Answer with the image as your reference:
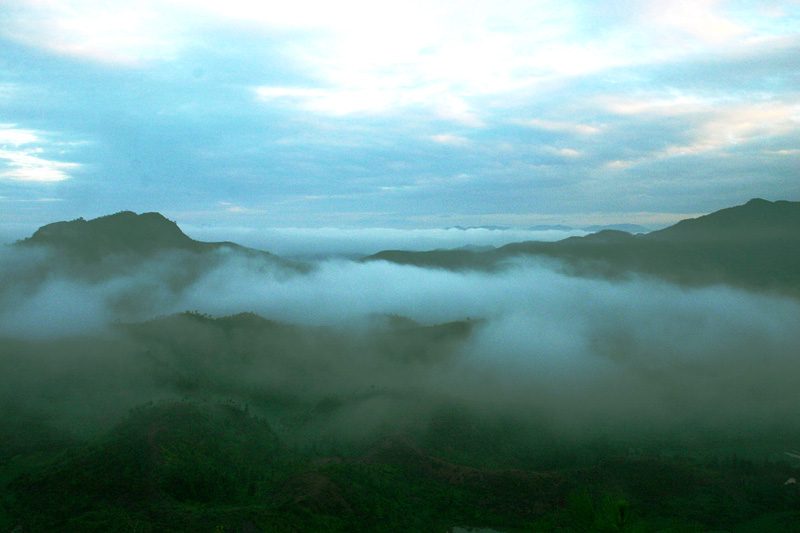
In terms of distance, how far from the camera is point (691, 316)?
197375 mm

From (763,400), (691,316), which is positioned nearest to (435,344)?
(763,400)

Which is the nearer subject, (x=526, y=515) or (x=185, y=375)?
(x=526, y=515)

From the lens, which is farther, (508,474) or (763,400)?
(763,400)

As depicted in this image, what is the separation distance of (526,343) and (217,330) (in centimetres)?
9604

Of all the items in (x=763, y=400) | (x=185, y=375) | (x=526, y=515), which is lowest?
(x=763, y=400)

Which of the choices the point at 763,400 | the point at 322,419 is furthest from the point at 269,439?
the point at 763,400

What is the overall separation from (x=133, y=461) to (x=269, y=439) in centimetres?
2582

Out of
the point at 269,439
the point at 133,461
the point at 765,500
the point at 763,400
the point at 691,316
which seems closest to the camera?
the point at 133,461

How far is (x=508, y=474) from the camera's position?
62.6m

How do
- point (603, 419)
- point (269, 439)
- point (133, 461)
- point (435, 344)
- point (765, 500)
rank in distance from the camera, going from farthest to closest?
1. point (435, 344)
2. point (603, 419)
3. point (269, 439)
4. point (765, 500)
5. point (133, 461)

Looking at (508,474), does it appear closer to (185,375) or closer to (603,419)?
(603,419)

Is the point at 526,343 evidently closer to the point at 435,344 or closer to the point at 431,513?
the point at 435,344

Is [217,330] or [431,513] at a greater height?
[217,330]

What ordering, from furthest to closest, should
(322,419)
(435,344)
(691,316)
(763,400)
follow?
(691,316) → (435,344) → (763,400) → (322,419)
